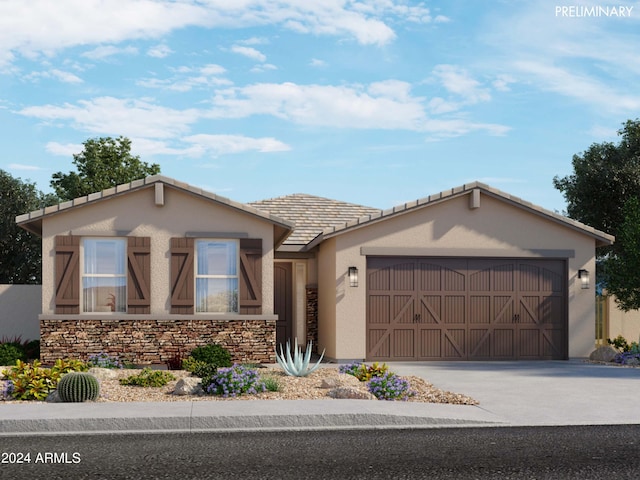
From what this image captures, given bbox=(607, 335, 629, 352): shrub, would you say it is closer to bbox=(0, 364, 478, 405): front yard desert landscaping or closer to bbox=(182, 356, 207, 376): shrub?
bbox=(0, 364, 478, 405): front yard desert landscaping

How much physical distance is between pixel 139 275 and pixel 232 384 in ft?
20.5

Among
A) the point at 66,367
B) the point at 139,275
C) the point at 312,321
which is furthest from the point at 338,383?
the point at 312,321

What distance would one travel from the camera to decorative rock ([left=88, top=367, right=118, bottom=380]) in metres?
14.9

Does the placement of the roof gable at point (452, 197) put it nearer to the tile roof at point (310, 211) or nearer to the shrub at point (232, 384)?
the tile roof at point (310, 211)

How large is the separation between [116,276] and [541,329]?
10.3 metres

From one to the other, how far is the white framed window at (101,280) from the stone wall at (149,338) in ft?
1.22

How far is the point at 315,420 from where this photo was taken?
10578mm

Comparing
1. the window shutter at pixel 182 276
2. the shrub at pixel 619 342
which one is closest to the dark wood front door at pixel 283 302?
the window shutter at pixel 182 276

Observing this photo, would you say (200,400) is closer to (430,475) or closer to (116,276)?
(430,475)

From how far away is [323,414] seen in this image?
10625 millimetres

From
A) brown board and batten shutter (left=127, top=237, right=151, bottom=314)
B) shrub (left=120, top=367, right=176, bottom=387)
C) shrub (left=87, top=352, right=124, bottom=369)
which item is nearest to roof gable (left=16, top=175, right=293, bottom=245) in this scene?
brown board and batten shutter (left=127, top=237, right=151, bottom=314)

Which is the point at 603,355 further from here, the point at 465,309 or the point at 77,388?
the point at 77,388

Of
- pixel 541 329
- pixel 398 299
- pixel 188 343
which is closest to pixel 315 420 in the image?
pixel 188 343

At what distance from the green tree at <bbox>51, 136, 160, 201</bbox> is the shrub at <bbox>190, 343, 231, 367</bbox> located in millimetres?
20086
